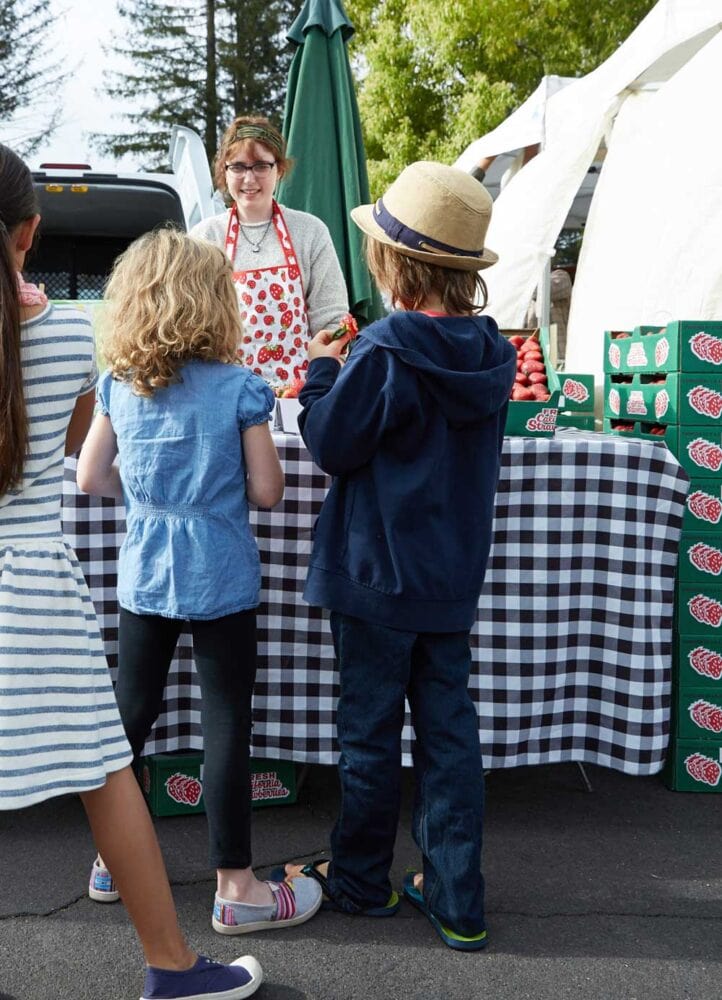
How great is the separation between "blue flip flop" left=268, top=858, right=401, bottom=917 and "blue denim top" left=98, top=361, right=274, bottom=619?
810 mm

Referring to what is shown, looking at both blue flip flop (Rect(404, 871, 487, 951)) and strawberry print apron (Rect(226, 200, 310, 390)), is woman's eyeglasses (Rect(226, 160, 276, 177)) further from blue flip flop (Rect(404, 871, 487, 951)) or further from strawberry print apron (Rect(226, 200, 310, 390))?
blue flip flop (Rect(404, 871, 487, 951))

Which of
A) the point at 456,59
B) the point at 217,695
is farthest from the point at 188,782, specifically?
the point at 456,59

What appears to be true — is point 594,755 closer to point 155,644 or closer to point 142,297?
point 155,644

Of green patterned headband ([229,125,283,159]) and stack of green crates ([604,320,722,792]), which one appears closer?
stack of green crates ([604,320,722,792])

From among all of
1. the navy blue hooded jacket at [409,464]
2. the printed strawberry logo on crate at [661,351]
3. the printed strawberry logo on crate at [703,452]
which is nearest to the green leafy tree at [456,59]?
the printed strawberry logo on crate at [661,351]

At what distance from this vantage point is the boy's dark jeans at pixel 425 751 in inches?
102

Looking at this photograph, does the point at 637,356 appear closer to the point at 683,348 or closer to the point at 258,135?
the point at 683,348

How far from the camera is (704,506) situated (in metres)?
3.52

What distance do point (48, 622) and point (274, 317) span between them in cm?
194

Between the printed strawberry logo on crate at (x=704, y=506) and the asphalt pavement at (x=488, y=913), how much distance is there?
0.95 m

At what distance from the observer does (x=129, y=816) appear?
81.4 inches

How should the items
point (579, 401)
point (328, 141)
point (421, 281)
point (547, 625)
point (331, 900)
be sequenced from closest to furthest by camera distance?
point (421, 281) < point (331, 900) < point (547, 625) < point (579, 401) < point (328, 141)

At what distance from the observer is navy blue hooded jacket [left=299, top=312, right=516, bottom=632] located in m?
2.42

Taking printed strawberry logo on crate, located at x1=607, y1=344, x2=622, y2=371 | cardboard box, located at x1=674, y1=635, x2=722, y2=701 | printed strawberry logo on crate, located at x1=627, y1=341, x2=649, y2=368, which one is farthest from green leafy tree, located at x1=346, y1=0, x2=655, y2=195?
cardboard box, located at x1=674, y1=635, x2=722, y2=701
